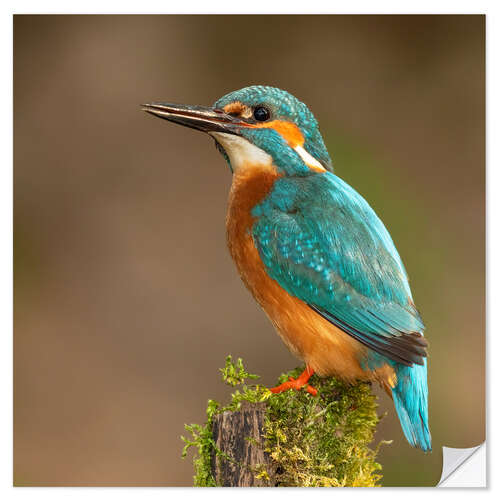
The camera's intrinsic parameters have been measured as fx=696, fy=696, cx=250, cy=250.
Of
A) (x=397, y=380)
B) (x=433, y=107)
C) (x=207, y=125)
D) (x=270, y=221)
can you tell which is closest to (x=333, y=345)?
(x=397, y=380)

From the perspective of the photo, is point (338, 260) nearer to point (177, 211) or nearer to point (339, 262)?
point (339, 262)

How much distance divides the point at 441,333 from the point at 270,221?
39.8 inches

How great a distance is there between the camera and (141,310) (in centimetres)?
365

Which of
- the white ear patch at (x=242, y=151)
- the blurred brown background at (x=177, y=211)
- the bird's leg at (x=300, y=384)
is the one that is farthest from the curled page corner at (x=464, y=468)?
the white ear patch at (x=242, y=151)

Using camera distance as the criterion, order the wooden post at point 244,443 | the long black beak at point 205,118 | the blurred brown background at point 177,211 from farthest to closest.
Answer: the blurred brown background at point 177,211, the long black beak at point 205,118, the wooden post at point 244,443

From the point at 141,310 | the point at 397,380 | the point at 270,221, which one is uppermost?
the point at 270,221

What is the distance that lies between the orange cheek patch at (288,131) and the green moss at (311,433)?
883mm

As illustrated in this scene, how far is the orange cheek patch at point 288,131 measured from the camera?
2.70 meters

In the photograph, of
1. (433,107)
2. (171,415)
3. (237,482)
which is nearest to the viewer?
(237,482)

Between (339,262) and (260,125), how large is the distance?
61cm

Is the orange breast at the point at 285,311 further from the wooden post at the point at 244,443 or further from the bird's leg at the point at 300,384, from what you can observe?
the wooden post at the point at 244,443

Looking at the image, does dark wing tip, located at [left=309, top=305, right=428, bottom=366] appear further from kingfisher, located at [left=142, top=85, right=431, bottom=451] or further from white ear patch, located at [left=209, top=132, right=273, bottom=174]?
white ear patch, located at [left=209, top=132, right=273, bottom=174]

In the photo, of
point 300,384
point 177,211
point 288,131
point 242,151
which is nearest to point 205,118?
point 242,151
